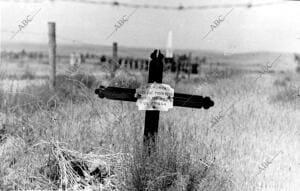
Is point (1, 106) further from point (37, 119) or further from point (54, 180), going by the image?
point (54, 180)

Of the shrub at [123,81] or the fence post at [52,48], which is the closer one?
the shrub at [123,81]

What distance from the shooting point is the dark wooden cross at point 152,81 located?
4023 mm

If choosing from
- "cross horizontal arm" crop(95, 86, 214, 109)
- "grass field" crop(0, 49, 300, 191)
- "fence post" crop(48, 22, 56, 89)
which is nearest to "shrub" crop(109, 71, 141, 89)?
"grass field" crop(0, 49, 300, 191)

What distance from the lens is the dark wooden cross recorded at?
13.2ft

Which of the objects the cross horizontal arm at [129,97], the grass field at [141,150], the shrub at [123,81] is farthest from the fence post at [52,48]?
Answer: the cross horizontal arm at [129,97]

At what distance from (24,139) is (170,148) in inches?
74.6

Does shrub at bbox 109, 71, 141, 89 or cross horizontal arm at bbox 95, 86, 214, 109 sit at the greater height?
shrub at bbox 109, 71, 141, 89

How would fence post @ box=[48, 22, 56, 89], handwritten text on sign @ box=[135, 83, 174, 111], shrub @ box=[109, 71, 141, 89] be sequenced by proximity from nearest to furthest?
handwritten text on sign @ box=[135, 83, 174, 111] → shrub @ box=[109, 71, 141, 89] → fence post @ box=[48, 22, 56, 89]

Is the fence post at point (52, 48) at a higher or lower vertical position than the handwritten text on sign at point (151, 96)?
higher

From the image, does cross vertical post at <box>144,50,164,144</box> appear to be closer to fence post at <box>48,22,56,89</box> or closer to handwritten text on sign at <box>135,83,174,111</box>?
handwritten text on sign at <box>135,83,174,111</box>

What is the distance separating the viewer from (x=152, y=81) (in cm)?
407

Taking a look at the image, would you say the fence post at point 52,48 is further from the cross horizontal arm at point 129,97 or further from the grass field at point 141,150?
the cross horizontal arm at point 129,97

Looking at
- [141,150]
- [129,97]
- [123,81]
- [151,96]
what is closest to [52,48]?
[123,81]

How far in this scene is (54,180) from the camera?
12.0 feet
